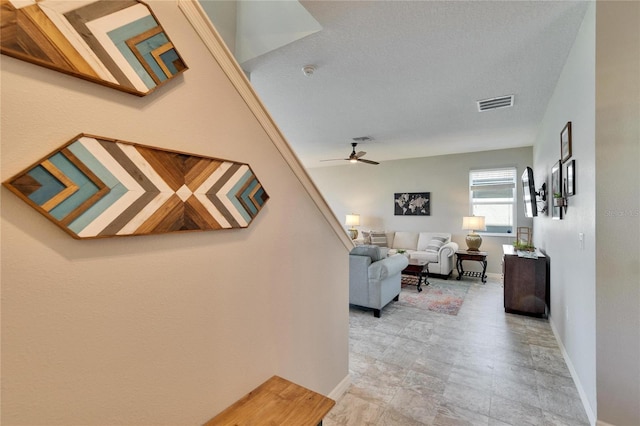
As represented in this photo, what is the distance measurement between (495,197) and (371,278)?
13.4ft

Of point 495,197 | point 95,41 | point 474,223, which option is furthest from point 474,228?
point 95,41

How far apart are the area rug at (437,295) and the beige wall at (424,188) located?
1200 mm

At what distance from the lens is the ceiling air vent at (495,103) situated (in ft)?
11.0

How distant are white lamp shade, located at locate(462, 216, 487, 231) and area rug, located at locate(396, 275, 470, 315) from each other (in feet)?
3.70

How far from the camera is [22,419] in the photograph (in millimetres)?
703

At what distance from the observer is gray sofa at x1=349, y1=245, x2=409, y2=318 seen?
3.68 metres

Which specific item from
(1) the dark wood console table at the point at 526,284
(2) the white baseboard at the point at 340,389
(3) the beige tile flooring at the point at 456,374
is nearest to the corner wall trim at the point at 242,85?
(2) the white baseboard at the point at 340,389

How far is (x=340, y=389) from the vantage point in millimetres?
2125

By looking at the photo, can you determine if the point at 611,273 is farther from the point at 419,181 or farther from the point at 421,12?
the point at 419,181

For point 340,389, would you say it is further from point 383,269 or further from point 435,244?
point 435,244

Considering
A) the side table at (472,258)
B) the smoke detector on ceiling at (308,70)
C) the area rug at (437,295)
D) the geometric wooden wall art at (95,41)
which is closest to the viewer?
the geometric wooden wall art at (95,41)

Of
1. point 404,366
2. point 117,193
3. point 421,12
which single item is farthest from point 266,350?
point 421,12

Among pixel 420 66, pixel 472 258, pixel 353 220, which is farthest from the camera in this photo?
pixel 353 220

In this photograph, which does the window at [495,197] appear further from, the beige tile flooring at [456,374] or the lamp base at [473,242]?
the beige tile flooring at [456,374]
